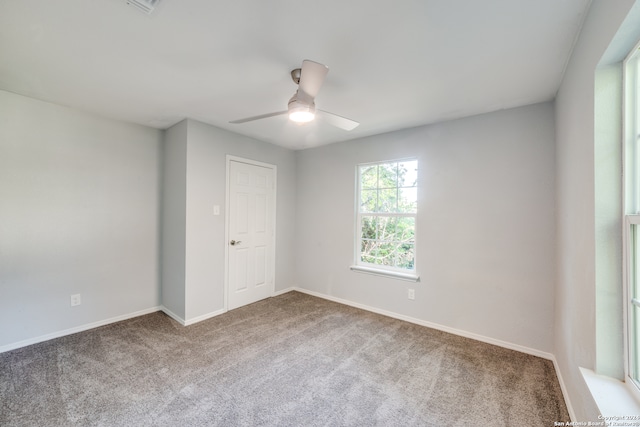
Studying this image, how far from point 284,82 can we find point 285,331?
2.47 meters

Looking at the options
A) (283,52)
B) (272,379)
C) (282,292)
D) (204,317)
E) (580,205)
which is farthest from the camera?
(282,292)

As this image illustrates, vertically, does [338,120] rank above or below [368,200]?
above

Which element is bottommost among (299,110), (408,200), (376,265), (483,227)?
(376,265)

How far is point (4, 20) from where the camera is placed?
1442mm

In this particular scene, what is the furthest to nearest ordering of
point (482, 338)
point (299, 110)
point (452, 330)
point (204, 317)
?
point (204, 317) → point (452, 330) → point (482, 338) → point (299, 110)

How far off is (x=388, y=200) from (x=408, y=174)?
416 mm

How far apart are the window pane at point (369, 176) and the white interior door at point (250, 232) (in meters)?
1.36

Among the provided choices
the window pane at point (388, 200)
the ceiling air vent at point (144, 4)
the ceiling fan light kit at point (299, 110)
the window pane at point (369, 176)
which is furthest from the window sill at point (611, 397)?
the ceiling air vent at point (144, 4)

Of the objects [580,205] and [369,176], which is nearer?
[580,205]

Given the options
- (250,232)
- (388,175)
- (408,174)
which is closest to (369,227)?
(388,175)

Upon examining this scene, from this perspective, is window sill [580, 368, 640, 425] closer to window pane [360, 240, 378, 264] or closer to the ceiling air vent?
window pane [360, 240, 378, 264]

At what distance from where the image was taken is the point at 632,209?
1.15m

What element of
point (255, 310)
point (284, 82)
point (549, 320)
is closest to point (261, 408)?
point (255, 310)

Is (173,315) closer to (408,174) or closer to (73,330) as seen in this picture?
(73,330)
